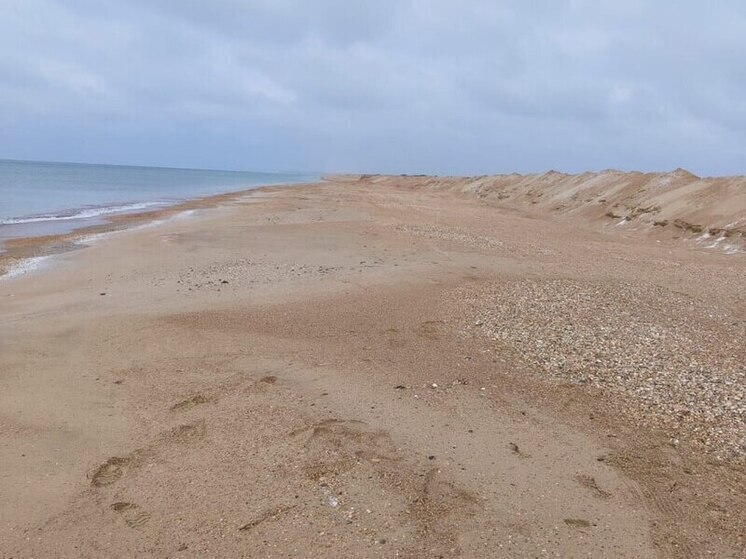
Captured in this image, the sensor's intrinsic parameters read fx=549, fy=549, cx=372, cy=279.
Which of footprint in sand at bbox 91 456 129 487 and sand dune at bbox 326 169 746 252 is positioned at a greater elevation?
sand dune at bbox 326 169 746 252

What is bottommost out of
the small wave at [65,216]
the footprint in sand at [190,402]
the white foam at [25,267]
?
the small wave at [65,216]

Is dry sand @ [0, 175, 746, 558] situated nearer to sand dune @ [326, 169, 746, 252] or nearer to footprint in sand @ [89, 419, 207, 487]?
footprint in sand @ [89, 419, 207, 487]

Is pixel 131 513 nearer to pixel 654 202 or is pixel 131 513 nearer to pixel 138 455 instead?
pixel 138 455

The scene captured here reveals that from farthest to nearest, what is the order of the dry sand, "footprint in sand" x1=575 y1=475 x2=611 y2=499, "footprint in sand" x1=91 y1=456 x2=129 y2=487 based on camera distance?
1. "footprint in sand" x1=91 y1=456 x2=129 y2=487
2. "footprint in sand" x1=575 y1=475 x2=611 y2=499
3. the dry sand

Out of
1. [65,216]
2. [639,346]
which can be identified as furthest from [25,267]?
[65,216]

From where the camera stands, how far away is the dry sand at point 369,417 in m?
4.03

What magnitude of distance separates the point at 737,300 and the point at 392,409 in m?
9.43

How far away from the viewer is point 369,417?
574 centimetres

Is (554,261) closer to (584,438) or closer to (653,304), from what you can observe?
(653,304)

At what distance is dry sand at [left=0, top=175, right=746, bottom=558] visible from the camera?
159 inches

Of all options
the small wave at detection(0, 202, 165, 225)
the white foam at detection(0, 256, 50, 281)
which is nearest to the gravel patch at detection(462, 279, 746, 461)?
the white foam at detection(0, 256, 50, 281)

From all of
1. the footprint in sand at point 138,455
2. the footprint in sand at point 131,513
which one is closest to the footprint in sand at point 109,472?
the footprint in sand at point 138,455

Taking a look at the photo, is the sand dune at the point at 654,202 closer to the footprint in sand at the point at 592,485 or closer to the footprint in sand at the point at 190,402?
the footprint in sand at the point at 592,485

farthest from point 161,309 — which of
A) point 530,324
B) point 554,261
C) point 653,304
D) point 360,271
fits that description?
point 554,261
